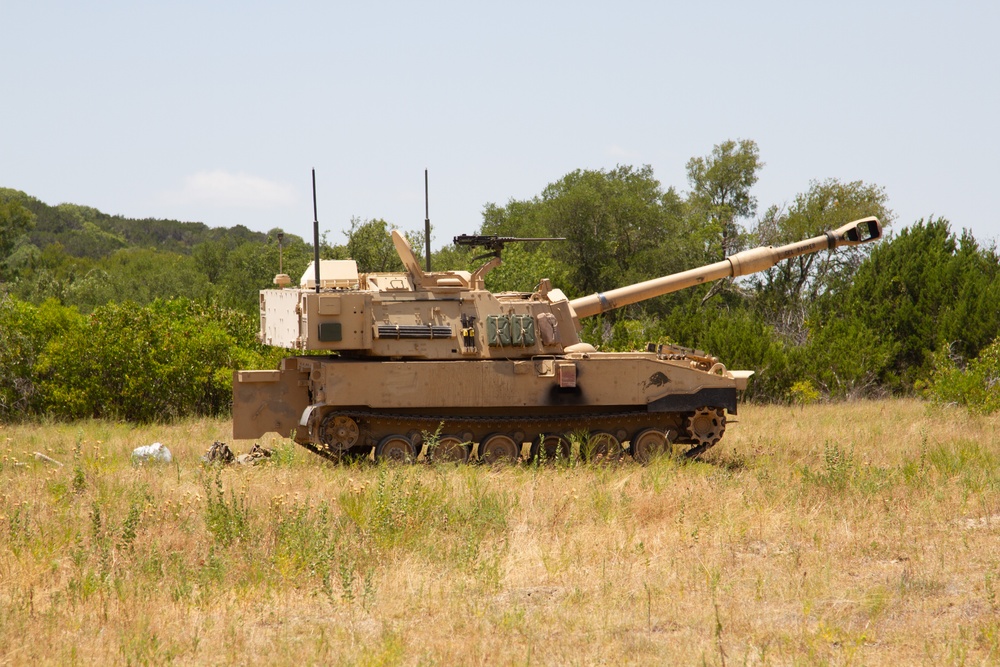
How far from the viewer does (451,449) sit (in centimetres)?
1285

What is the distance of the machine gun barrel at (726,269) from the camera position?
14.5 m

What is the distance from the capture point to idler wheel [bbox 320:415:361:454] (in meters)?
12.9

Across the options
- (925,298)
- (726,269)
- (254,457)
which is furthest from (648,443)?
(925,298)

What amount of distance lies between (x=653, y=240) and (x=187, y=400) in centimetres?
2203

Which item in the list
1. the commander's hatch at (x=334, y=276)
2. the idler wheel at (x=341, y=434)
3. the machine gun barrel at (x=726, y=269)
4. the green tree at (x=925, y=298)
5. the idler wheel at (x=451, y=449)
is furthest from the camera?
the green tree at (x=925, y=298)

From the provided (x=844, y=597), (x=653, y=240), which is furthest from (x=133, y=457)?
(x=653, y=240)

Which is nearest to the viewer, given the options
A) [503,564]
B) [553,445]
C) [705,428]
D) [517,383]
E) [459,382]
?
[503,564]

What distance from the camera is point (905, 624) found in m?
7.13

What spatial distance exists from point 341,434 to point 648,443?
364 centimetres

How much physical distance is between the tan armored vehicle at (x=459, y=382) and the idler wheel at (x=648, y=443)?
0.02 meters

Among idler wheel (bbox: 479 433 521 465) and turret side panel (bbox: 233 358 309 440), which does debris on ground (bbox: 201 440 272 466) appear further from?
idler wheel (bbox: 479 433 521 465)

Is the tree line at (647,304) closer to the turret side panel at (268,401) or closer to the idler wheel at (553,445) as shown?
the turret side panel at (268,401)

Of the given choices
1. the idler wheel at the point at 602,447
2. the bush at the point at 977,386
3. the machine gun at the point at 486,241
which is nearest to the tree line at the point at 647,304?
the bush at the point at 977,386

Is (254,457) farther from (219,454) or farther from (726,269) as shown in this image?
(726,269)
